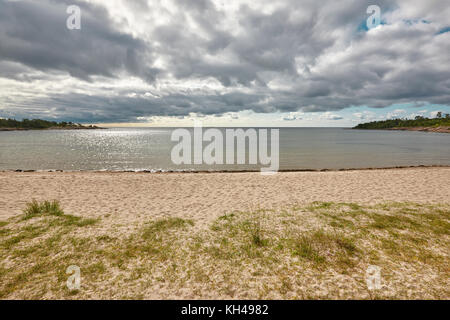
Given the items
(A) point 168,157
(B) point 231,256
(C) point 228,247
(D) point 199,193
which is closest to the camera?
(B) point 231,256

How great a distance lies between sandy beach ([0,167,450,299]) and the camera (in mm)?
5480

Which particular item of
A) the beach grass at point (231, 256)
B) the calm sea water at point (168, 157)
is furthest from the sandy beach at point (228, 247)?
the calm sea water at point (168, 157)

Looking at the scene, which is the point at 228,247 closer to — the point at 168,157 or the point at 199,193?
the point at 199,193

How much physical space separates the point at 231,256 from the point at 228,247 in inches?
25.3

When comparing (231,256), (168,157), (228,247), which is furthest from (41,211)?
(168,157)

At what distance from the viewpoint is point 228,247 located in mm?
7695

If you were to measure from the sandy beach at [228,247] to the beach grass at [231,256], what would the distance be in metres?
0.03

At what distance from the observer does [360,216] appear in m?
10.4

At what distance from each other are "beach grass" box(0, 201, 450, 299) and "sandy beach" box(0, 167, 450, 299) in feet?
A: 0.11

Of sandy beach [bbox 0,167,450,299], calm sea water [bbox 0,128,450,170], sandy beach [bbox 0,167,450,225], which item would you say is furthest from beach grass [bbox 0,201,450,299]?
calm sea water [bbox 0,128,450,170]

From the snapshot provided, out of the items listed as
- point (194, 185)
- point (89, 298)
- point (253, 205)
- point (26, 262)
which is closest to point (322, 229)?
point (253, 205)

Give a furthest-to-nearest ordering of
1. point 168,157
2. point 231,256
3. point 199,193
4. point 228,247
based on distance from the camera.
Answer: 1. point 168,157
2. point 199,193
3. point 228,247
4. point 231,256

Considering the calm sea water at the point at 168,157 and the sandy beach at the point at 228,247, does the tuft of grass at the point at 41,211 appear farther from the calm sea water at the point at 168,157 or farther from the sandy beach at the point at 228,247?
the calm sea water at the point at 168,157
